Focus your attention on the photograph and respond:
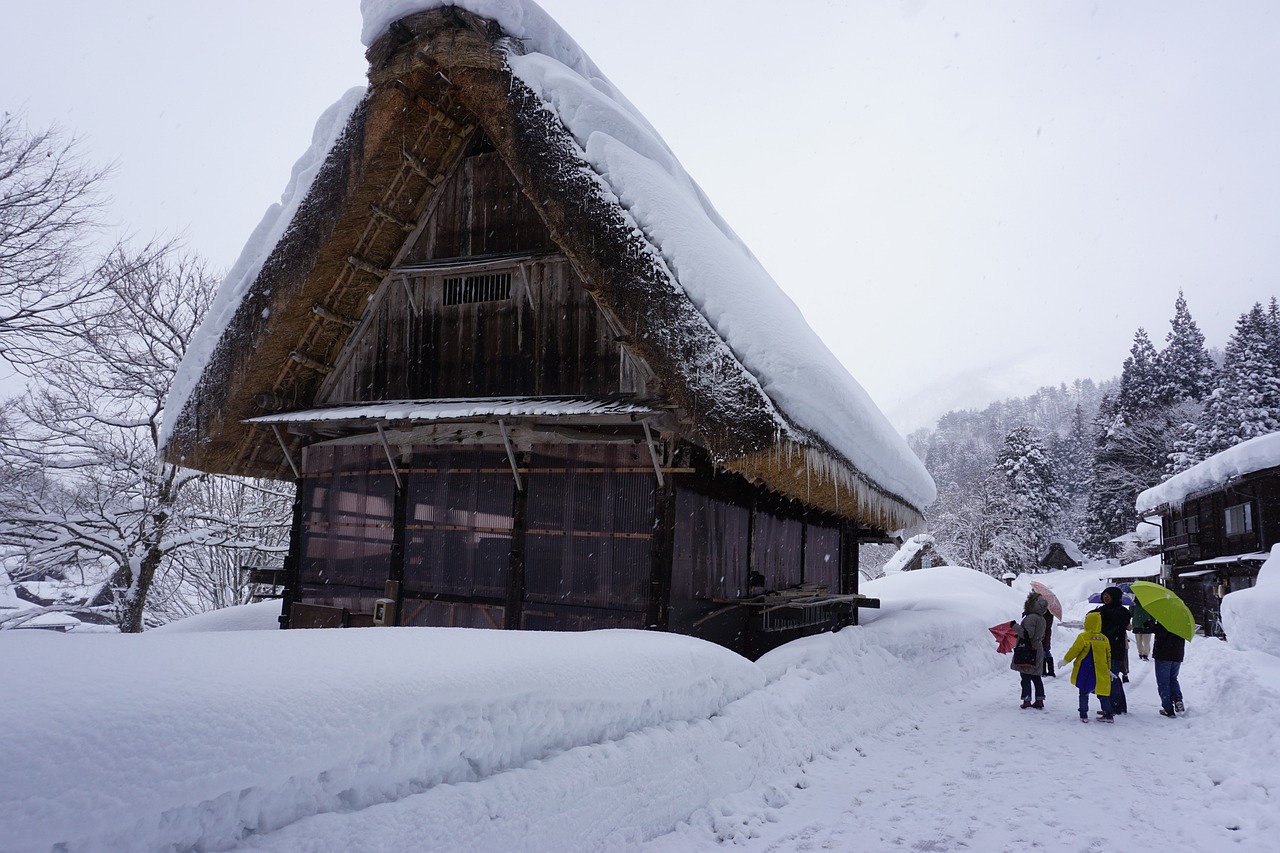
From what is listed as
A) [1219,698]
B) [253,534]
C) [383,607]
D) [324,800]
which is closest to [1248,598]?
[1219,698]

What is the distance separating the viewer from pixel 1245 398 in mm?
33875

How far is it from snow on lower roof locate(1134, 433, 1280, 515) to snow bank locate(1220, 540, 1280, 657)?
6.43 metres

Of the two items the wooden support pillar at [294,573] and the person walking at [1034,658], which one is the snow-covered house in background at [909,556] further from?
the wooden support pillar at [294,573]

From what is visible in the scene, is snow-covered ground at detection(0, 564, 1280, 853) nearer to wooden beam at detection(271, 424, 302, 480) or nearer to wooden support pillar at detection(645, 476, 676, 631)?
wooden support pillar at detection(645, 476, 676, 631)

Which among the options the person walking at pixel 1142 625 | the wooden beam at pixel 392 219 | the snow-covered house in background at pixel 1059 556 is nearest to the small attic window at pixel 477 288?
the wooden beam at pixel 392 219

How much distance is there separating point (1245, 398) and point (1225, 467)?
715 inches


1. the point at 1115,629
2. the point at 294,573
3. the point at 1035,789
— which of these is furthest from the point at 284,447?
the point at 1115,629

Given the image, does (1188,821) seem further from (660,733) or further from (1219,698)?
(1219,698)

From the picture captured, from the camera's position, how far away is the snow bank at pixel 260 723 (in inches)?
84.4

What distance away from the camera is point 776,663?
6785 millimetres

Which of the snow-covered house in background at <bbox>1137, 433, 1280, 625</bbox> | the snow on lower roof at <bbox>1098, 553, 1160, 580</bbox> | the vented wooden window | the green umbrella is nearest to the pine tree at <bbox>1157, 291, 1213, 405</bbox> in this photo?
the snow on lower roof at <bbox>1098, 553, 1160, 580</bbox>

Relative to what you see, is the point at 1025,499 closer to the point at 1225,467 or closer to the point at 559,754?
the point at 1225,467

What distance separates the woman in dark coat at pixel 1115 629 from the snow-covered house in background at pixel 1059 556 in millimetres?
43051

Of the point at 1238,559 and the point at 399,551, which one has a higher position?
the point at 1238,559
